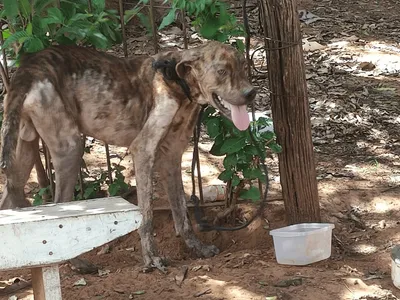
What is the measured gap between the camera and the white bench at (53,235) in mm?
4090

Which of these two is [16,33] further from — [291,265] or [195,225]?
[291,265]

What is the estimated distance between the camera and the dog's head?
5309mm

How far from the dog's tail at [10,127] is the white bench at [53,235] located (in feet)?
2.31

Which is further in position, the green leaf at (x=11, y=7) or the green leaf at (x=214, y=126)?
the green leaf at (x=214, y=126)

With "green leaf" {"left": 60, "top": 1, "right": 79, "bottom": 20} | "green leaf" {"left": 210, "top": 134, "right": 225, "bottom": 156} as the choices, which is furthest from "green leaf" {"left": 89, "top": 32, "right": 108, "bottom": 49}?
"green leaf" {"left": 210, "top": 134, "right": 225, "bottom": 156}

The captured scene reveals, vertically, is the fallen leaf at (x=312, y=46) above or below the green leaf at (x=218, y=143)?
above

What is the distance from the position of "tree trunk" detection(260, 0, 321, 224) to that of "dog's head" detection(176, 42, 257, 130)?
459 millimetres

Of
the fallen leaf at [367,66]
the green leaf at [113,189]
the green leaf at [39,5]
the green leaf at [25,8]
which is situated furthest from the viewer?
the fallen leaf at [367,66]

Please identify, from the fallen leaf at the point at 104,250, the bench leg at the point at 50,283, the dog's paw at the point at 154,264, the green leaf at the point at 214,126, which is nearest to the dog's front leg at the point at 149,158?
the dog's paw at the point at 154,264

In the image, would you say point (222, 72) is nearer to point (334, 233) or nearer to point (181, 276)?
point (181, 276)

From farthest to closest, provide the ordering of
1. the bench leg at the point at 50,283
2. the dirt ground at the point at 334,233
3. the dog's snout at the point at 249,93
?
the dog's snout at the point at 249,93, the dirt ground at the point at 334,233, the bench leg at the point at 50,283

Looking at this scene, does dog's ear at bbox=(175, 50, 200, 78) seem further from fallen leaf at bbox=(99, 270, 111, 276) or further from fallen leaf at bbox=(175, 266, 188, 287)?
fallen leaf at bbox=(99, 270, 111, 276)

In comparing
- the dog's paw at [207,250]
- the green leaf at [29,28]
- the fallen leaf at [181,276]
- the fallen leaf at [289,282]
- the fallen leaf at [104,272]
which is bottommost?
the fallen leaf at [289,282]

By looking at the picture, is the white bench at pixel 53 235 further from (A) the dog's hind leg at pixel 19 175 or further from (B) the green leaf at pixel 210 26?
(B) the green leaf at pixel 210 26
